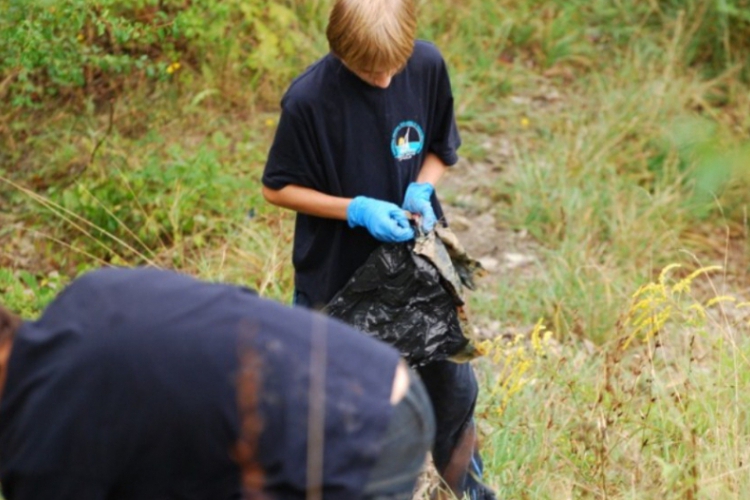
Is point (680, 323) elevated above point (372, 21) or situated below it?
below

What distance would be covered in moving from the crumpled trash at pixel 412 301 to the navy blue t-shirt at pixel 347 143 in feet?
0.23

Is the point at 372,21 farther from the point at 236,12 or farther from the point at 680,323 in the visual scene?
the point at 236,12

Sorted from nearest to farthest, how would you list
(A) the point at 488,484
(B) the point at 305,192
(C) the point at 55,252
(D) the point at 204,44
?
(B) the point at 305,192
(A) the point at 488,484
(C) the point at 55,252
(D) the point at 204,44

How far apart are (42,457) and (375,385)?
1.67 ft

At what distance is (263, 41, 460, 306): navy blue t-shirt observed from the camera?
273 centimetres

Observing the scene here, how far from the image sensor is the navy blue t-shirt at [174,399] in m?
1.61

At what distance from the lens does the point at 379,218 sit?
269 cm

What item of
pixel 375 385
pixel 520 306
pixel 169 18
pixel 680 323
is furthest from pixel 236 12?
pixel 375 385

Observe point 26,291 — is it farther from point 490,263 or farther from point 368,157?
point 368,157

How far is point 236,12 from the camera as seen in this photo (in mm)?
5707

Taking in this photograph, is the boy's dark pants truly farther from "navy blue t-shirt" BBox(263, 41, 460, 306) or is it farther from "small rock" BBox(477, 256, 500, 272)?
"small rock" BBox(477, 256, 500, 272)

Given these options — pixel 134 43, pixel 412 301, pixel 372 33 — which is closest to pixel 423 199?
pixel 412 301

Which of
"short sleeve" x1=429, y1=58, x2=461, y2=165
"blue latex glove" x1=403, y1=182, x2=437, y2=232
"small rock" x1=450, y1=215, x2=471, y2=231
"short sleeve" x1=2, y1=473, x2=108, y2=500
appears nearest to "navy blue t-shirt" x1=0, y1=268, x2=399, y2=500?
"short sleeve" x1=2, y1=473, x2=108, y2=500

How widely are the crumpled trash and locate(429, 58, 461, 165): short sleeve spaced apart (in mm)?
241
